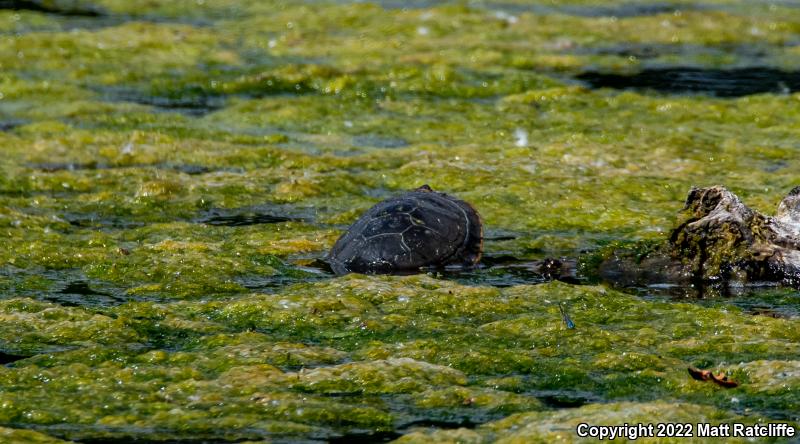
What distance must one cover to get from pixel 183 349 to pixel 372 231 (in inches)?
90.0

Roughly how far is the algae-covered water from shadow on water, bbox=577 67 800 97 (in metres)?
0.07

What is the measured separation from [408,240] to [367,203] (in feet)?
6.61

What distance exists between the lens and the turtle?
878 centimetres

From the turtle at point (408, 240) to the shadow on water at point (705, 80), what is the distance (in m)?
6.71

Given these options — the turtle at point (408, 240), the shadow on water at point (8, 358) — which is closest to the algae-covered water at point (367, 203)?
the shadow on water at point (8, 358)

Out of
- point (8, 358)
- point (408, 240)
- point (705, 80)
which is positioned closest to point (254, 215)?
point (408, 240)

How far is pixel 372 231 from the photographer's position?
352 inches

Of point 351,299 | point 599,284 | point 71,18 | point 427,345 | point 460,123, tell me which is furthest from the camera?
point 71,18

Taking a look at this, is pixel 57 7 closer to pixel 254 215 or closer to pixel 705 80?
pixel 705 80

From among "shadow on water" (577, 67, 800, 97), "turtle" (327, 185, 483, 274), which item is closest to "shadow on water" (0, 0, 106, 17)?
"shadow on water" (577, 67, 800, 97)

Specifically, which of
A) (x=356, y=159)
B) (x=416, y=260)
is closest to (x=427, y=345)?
(x=416, y=260)

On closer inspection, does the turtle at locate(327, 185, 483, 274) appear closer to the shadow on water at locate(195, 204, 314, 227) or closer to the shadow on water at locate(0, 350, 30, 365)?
the shadow on water at locate(195, 204, 314, 227)

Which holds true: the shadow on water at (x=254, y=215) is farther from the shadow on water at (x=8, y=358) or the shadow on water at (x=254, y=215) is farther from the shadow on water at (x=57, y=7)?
the shadow on water at (x=57, y=7)

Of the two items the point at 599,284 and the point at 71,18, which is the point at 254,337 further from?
the point at 71,18
